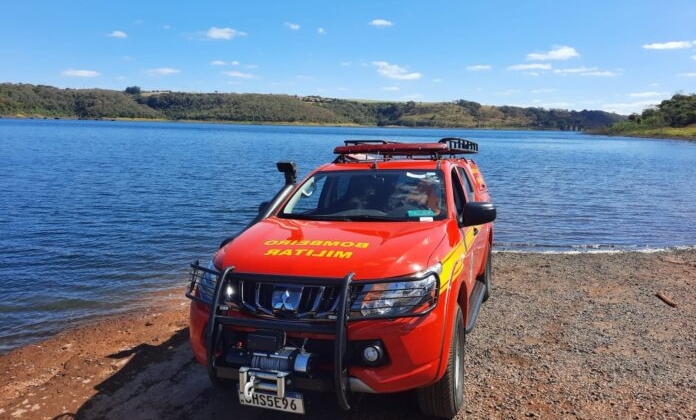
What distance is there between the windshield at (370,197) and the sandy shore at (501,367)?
5.03 feet

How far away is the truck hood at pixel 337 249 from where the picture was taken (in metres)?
3.60

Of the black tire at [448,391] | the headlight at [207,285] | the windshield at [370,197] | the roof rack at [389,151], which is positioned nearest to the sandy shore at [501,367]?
the black tire at [448,391]

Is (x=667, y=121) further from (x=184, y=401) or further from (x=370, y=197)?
(x=184, y=401)

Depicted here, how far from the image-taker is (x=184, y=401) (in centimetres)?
460

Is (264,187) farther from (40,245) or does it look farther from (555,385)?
(555,385)

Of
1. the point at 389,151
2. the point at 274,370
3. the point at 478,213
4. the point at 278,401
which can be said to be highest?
the point at 389,151

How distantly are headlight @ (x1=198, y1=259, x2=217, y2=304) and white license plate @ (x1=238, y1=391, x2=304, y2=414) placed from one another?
2.47 feet

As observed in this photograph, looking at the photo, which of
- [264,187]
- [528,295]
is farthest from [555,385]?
[264,187]

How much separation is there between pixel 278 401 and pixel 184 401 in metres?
1.57

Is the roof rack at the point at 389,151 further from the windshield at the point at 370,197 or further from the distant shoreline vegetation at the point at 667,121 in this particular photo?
the distant shoreline vegetation at the point at 667,121

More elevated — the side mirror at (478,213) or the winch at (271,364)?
the side mirror at (478,213)

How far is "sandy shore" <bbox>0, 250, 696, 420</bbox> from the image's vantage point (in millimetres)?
4383

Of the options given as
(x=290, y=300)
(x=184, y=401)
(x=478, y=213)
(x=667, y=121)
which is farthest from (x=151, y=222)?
(x=667, y=121)

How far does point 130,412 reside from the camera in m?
4.48
